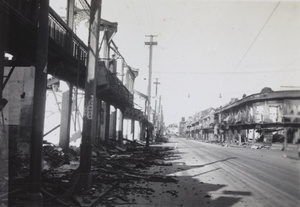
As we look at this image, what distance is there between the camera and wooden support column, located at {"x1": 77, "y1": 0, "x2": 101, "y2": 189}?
303 inches

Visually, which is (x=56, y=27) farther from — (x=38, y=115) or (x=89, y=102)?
(x=38, y=115)

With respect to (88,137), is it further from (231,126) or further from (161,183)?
(231,126)

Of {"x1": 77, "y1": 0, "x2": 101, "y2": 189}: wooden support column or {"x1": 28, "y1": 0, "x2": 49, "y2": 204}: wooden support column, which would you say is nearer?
{"x1": 28, "y1": 0, "x2": 49, "y2": 204}: wooden support column

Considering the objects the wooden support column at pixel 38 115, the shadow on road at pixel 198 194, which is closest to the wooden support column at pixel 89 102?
the shadow on road at pixel 198 194

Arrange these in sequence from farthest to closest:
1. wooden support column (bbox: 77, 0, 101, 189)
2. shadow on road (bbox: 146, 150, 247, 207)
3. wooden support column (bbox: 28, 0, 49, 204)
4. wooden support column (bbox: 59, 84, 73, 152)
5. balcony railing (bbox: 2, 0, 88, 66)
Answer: wooden support column (bbox: 59, 84, 73, 152) → balcony railing (bbox: 2, 0, 88, 66) → wooden support column (bbox: 77, 0, 101, 189) → shadow on road (bbox: 146, 150, 247, 207) → wooden support column (bbox: 28, 0, 49, 204)

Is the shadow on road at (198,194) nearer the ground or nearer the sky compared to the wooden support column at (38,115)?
nearer the ground

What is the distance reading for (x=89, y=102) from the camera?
25.8 feet

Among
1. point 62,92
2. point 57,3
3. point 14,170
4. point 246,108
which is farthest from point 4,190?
point 246,108

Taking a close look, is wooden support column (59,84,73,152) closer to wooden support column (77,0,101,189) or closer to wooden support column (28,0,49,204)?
wooden support column (77,0,101,189)

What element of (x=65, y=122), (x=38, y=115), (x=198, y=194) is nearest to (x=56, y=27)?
(x=65, y=122)

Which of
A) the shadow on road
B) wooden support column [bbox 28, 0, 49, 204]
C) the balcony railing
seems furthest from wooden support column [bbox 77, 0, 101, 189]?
wooden support column [bbox 28, 0, 49, 204]

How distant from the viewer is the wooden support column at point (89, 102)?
7686mm

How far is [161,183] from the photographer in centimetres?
952

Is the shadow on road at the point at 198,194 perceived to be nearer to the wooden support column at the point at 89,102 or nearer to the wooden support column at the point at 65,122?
the wooden support column at the point at 89,102
